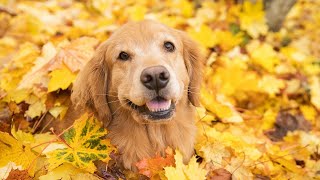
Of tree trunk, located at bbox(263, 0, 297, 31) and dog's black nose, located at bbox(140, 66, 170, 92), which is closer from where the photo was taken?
dog's black nose, located at bbox(140, 66, 170, 92)

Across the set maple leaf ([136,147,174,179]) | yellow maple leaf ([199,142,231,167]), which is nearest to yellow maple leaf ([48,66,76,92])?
maple leaf ([136,147,174,179])

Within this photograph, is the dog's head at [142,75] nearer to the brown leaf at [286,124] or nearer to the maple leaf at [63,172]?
the maple leaf at [63,172]

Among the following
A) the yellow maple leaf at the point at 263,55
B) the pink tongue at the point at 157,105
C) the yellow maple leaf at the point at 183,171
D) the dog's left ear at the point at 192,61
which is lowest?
the yellow maple leaf at the point at 183,171

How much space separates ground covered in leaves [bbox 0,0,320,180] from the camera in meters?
2.98

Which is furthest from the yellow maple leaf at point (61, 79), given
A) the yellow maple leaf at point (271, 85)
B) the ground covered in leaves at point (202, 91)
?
the yellow maple leaf at point (271, 85)

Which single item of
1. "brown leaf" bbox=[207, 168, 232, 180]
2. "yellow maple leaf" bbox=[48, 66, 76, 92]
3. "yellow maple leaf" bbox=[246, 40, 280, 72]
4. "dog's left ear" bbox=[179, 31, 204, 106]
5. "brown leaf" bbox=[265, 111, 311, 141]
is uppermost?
"dog's left ear" bbox=[179, 31, 204, 106]

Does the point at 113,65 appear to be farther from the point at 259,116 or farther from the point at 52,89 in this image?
the point at 259,116

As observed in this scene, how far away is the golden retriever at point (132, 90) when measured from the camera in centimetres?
316

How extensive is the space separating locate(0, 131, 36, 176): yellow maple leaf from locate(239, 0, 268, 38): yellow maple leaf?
3.86 meters

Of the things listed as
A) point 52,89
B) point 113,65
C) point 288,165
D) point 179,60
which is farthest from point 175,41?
point 288,165

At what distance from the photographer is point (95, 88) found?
345 centimetres

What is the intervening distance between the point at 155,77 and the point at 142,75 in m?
0.10

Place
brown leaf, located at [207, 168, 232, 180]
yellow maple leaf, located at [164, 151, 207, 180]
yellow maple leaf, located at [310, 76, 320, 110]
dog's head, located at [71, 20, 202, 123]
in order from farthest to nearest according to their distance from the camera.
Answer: yellow maple leaf, located at [310, 76, 320, 110]
brown leaf, located at [207, 168, 232, 180]
dog's head, located at [71, 20, 202, 123]
yellow maple leaf, located at [164, 151, 207, 180]

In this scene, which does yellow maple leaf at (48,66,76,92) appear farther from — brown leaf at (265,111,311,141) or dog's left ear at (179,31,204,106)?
brown leaf at (265,111,311,141)
